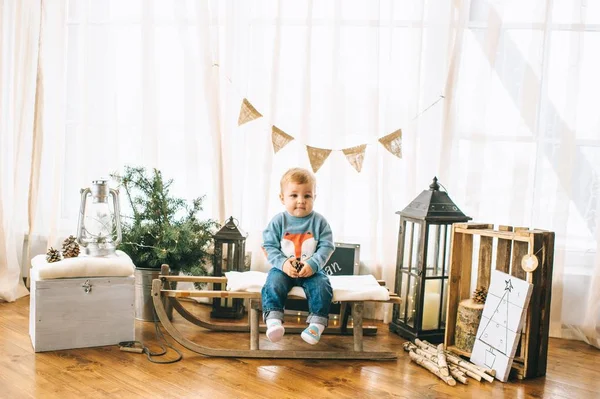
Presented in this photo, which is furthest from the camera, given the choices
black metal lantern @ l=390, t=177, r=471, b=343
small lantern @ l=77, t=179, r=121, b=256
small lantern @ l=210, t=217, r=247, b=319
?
small lantern @ l=210, t=217, r=247, b=319

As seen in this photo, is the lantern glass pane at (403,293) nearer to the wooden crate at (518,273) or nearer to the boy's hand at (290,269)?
the wooden crate at (518,273)

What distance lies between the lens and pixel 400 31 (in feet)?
10.3

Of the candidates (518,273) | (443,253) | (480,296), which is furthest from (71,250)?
(518,273)

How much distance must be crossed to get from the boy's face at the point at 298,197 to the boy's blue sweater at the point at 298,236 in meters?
0.04

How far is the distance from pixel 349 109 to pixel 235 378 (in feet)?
5.01

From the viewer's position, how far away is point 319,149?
309cm

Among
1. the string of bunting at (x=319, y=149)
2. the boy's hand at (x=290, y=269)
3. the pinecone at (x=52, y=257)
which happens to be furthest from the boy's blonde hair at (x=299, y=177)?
the pinecone at (x=52, y=257)

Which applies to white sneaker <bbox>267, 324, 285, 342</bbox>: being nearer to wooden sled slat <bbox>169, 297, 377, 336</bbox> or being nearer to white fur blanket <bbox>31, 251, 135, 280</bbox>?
wooden sled slat <bbox>169, 297, 377, 336</bbox>

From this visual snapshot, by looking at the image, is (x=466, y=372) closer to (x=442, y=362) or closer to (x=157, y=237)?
(x=442, y=362)

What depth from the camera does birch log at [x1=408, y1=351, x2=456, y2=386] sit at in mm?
2303

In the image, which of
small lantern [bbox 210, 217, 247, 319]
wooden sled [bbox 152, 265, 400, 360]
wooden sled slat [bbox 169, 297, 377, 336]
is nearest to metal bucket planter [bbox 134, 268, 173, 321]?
wooden sled slat [bbox 169, 297, 377, 336]

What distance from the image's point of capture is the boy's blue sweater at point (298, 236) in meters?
2.67

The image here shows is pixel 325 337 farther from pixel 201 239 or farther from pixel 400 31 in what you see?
A: pixel 400 31

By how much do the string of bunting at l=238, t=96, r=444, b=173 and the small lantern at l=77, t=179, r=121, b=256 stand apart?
2.65 feet
